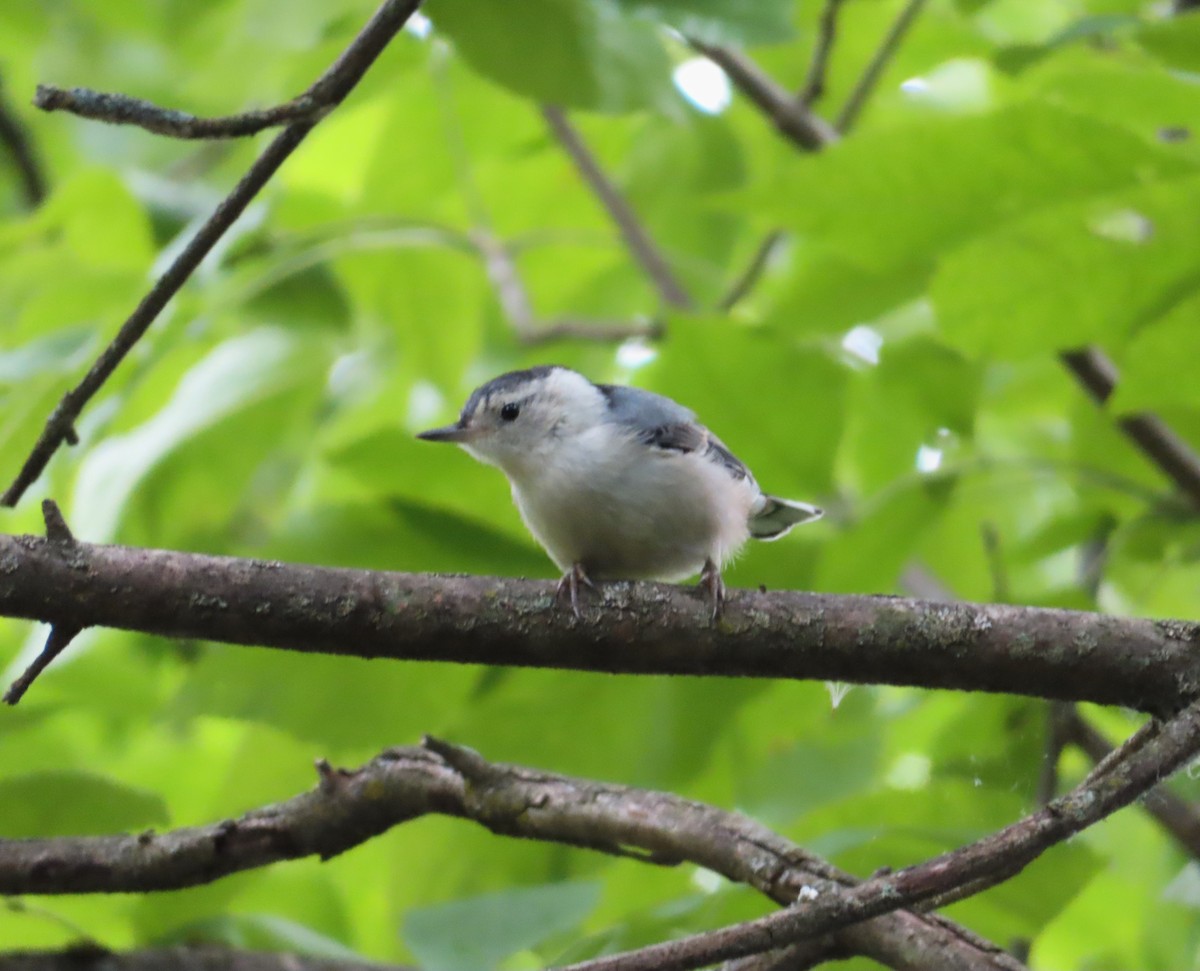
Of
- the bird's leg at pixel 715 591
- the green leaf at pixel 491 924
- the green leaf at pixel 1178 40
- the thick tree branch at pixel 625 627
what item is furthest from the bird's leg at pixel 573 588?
the green leaf at pixel 1178 40

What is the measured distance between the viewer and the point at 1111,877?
252 cm

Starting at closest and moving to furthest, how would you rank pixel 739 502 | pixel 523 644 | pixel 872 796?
pixel 523 644, pixel 872 796, pixel 739 502

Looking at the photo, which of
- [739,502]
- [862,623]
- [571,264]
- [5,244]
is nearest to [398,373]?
[571,264]

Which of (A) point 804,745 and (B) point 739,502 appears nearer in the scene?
(B) point 739,502

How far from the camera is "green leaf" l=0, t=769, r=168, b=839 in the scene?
1.72 m

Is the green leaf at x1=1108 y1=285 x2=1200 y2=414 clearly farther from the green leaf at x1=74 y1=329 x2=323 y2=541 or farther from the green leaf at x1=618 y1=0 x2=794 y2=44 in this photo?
the green leaf at x1=74 y1=329 x2=323 y2=541

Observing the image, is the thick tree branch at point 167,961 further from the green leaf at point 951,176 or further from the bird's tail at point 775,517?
the green leaf at point 951,176

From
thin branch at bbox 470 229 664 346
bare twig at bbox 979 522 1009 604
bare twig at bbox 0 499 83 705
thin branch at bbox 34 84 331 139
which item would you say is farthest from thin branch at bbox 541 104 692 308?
bare twig at bbox 0 499 83 705

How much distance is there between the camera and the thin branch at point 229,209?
1382 millimetres

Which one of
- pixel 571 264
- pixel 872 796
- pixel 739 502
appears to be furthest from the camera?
pixel 571 264

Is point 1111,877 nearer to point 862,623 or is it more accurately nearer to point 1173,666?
point 1173,666

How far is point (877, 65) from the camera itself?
2.63m

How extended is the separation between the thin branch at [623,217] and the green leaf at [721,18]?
1.00 m

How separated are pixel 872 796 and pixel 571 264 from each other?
5.83 feet
